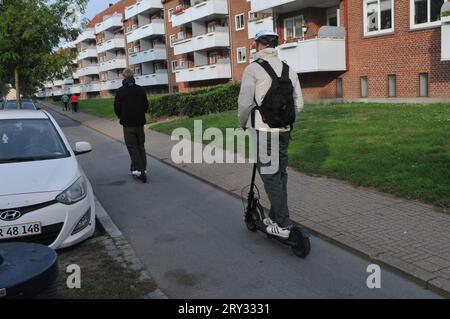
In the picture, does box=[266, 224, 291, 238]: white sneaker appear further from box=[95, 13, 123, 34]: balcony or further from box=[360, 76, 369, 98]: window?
box=[95, 13, 123, 34]: balcony

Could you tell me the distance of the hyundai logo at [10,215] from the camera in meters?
4.84

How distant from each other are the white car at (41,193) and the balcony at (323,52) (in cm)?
1776

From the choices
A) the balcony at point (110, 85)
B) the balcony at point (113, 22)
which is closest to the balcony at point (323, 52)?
the balcony at point (110, 85)

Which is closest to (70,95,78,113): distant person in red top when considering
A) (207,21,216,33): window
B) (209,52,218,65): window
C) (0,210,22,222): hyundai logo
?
(209,52,218,65): window

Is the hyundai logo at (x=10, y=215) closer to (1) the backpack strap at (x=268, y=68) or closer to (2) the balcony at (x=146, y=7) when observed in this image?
(1) the backpack strap at (x=268, y=68)

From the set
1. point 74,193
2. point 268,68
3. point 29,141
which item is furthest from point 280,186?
point 29,141

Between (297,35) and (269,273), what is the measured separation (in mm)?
24207

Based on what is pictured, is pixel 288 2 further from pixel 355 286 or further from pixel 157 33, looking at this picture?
pixel 157 33

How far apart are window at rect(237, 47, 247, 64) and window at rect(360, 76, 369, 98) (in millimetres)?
17010

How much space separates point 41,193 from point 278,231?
8.09 ft

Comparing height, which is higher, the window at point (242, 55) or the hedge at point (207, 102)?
the window at point (242, 55)

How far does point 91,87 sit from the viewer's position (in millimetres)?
81938

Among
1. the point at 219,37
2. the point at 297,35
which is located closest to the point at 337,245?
the point at 297,35
